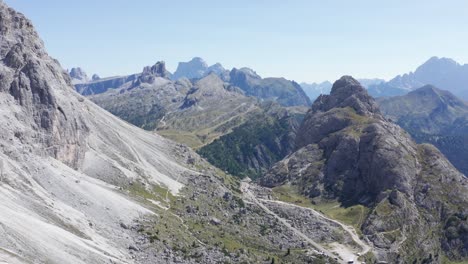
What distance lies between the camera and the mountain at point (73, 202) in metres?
111

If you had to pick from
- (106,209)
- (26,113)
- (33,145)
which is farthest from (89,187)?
(26,113)

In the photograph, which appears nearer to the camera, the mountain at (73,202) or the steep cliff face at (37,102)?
the mountain at (73,202)

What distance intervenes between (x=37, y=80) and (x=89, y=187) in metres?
47.4

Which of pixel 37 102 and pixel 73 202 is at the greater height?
pixel 37 102

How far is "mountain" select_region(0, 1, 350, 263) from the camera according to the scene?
111 metres

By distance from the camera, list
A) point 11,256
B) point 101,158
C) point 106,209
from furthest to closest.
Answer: point 101,158
point 106,209
point 11,256

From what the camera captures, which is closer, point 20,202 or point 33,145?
point 20,202

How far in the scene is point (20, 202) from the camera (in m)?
119

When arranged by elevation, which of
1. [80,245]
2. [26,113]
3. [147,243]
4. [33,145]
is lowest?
[147,243]

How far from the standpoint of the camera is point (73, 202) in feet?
464

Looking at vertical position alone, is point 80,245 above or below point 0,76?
below

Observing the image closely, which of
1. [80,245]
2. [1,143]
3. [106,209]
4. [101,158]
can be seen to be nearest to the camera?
[80,245]

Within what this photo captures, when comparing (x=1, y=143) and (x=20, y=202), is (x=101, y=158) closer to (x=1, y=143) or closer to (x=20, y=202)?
(x=1, y=143)

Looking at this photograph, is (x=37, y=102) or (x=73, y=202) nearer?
(x=73, y=202)
